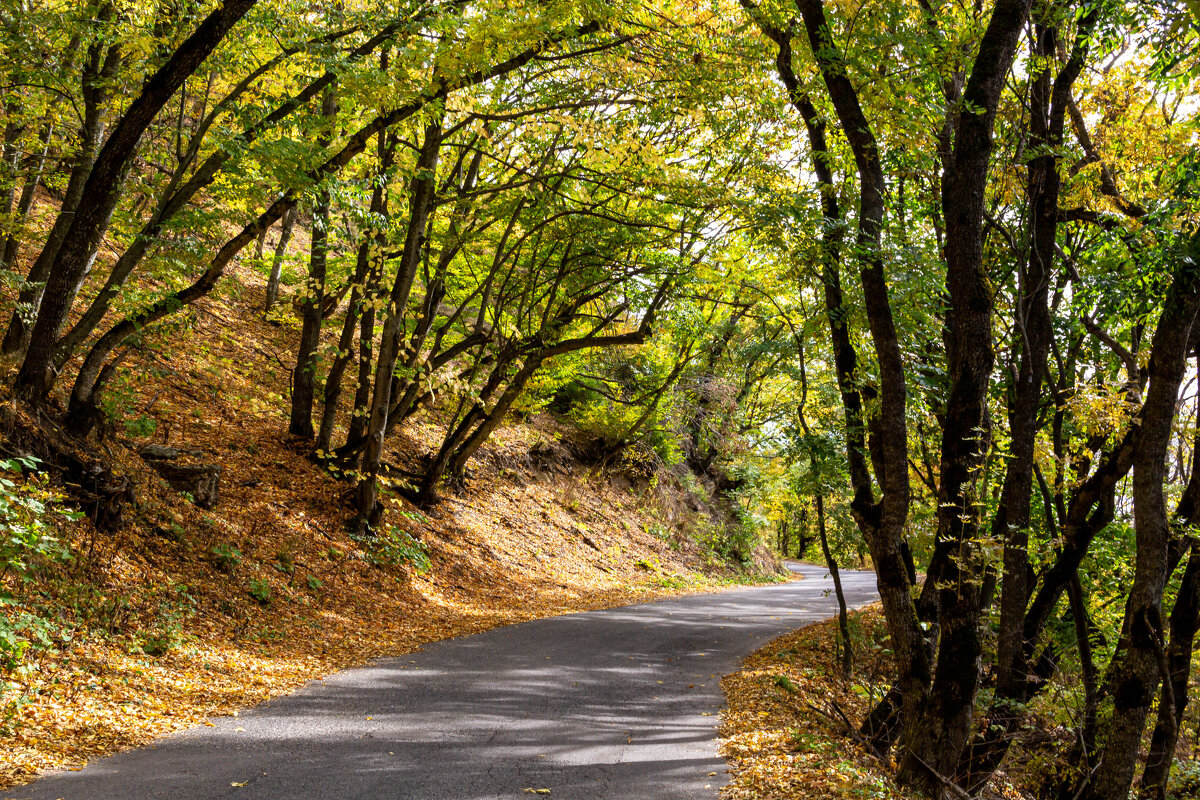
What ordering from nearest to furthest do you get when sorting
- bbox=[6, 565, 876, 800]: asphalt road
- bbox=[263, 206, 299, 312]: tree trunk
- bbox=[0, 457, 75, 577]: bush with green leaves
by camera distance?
bbox=[6, 565, 876, 800]: asphalt road < bbox=[0, 457, 75, 577]: bush with green leaves < bbox=[263, 206, 299, 312]: tree trunk

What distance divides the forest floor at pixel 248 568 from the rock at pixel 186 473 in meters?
0.23

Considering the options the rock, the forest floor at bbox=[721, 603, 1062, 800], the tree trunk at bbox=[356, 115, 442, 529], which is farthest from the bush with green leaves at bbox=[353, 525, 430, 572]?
the forest floor at bbox=[721, 603, 1062, 800]

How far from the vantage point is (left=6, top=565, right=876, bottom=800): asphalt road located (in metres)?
4.64

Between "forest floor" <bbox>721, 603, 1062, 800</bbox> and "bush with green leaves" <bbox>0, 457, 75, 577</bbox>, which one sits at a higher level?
"bush with green leaves" <bbox>0, 457, 75, 577</bbox>

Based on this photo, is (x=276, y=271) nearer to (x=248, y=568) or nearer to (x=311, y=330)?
(x=311, y=330)

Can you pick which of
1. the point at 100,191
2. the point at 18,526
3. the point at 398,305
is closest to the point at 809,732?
the point at 18,526

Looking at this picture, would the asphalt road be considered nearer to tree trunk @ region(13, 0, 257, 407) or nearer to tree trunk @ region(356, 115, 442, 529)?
tree trunk @ region(356, 115, 442, 529)

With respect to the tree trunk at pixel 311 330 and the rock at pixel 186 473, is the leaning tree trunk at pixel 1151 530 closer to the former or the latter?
the tree trunk at pixel 311 330

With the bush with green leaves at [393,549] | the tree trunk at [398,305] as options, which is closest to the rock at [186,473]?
the tree trunk at [398,305]

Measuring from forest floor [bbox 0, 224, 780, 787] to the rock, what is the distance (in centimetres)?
23

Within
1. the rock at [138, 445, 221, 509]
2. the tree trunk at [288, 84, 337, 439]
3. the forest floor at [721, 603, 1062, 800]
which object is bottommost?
the forest floor at [721, 603, 1062, 800]

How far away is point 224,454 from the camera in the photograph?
1234 cm

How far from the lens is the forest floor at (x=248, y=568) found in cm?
573

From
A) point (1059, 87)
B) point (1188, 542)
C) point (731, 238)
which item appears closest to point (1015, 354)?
point (1188, 542)
